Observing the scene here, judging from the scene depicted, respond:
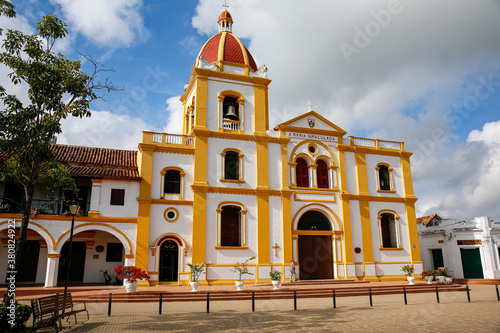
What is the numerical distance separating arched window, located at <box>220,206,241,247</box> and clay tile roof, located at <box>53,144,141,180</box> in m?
5.52

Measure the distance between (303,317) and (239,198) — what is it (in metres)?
11.4

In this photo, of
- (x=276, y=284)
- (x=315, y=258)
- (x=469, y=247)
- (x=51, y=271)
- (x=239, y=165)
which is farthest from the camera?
(x=469, y=247)

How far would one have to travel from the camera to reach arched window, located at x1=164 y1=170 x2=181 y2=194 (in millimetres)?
22359

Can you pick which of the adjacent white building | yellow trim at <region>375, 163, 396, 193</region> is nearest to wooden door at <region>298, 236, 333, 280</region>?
yellow trim at <region>375, 163, 396, 193</region>

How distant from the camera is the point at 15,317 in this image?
9.61 meters

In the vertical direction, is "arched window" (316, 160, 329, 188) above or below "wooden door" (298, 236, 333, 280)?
above

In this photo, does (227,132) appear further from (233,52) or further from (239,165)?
(233,52)

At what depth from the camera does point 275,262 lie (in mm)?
22641

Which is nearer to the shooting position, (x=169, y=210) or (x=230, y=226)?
(x=169, y=210)

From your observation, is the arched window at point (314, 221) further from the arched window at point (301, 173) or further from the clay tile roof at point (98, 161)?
the clay tile roof at point (98, 161)

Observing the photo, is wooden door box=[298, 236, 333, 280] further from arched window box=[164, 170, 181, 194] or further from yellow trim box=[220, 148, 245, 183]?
arched window box=[164, 170, 181, 194]

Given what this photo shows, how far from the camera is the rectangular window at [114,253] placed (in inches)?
911

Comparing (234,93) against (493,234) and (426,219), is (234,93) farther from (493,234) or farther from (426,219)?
(426,219)

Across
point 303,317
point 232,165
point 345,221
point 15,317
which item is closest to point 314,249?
point 345,221
